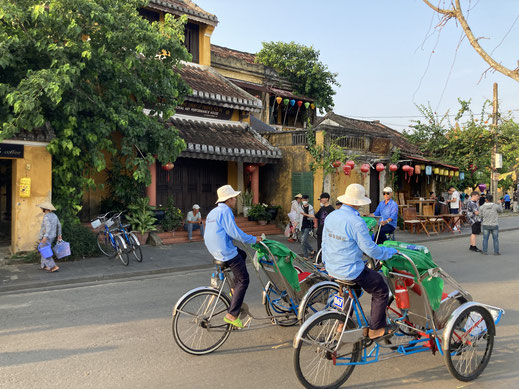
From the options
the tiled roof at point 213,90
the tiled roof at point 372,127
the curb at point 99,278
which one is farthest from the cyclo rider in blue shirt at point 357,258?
the tiled roof at point 372,127

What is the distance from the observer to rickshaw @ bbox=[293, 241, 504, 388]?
3.93 m

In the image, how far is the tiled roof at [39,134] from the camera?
10547mm

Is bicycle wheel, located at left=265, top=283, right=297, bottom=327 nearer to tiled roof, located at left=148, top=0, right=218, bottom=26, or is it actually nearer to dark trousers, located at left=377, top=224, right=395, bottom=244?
dark trousers, located at left=377, top=224, right=395, bottom=244

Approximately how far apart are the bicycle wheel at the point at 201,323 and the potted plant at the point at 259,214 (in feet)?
37.8

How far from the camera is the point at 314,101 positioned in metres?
23.9

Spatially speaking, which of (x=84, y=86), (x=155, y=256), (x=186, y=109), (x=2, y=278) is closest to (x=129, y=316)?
(x=2, y=278)

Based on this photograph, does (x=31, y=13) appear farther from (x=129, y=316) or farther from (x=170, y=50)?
(x=129, y=316)

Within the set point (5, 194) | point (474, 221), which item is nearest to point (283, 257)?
point (474, 221)

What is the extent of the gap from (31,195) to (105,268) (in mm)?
2906

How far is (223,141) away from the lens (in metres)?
15.9

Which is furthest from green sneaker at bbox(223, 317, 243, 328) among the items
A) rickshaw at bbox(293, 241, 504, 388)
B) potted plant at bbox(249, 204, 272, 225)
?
potted plant at bbox(249, 204, 272, 225)

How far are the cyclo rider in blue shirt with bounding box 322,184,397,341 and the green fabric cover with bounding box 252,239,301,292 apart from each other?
3.09ft

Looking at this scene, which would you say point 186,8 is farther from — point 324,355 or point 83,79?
point 324,355

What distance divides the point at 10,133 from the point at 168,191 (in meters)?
7.20
